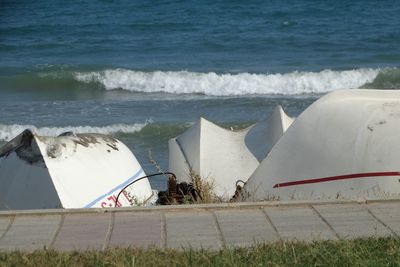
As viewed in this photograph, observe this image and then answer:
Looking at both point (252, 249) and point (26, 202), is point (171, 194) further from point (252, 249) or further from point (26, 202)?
point (252, 249)

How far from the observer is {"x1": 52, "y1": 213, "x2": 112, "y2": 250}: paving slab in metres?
6.00

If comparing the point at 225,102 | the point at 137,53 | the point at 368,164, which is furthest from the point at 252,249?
the point at 137,53

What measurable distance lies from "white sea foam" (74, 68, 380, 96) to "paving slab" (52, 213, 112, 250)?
46.9 feet

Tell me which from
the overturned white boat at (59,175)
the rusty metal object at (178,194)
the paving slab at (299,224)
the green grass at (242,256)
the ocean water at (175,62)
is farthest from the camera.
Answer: the ocean water at (175,62)

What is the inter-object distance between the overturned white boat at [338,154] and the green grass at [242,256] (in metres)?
2.01

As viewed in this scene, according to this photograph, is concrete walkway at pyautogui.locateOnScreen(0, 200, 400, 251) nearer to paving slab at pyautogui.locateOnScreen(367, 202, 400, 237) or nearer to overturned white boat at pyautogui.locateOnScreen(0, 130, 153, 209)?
paving slab at pyautogui.locateOnScreen(367, 202, 400, 237)

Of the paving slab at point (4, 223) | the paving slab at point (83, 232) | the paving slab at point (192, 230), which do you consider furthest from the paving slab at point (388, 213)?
the paving slab at point (4, 223)

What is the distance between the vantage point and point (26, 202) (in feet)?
27.9

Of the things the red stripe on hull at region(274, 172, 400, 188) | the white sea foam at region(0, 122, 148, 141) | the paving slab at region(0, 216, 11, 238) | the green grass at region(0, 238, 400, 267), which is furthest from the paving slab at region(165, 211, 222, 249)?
the white sea foam at region(0, 122, 148, 141)

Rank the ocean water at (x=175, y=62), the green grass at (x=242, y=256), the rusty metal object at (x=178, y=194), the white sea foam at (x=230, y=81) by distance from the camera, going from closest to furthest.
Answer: the green grass at (x=242, y=256) → the rusty metal object at (x=178, y=194) → the ocean water at (x=175, y=62) → the white sea foam at (x=230, y=81)

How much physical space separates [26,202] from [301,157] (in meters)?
2.59

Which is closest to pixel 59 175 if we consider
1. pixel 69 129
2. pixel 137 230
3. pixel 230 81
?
pixel 137 230

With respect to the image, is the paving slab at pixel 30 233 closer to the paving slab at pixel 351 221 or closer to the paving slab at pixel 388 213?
the paving slab at pixel 351 221

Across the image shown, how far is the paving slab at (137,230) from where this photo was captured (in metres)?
6.04
